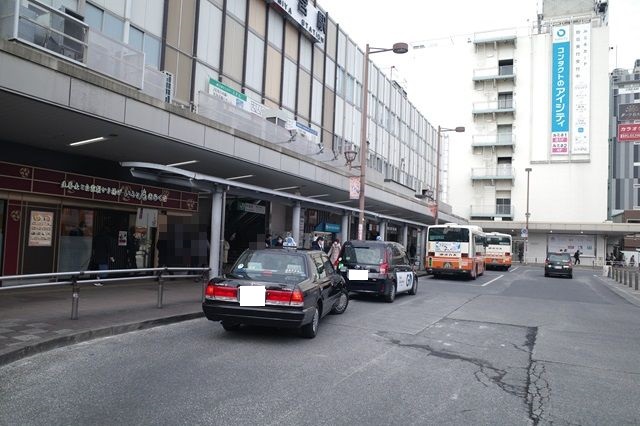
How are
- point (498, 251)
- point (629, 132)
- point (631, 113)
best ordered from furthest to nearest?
1. point (498, 251)
2. point (631, 113)
3. point (629, 132)

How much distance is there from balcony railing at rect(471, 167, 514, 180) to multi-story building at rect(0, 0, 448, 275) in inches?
1635

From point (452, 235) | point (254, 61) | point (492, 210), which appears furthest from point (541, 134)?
point (254, 61)

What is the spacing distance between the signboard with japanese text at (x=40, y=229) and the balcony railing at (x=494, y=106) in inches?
2364

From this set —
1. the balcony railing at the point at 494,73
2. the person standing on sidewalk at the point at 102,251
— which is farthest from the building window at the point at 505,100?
the person standing on sidewalk at the point at 102,251

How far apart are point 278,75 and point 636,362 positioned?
752 inches

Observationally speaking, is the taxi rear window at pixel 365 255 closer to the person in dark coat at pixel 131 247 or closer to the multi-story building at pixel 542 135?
the person in dark coat at pixel 131 247

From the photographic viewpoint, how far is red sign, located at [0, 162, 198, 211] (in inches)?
477

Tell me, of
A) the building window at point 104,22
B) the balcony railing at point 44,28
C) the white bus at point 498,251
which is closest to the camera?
the balcony railing at point 44,28

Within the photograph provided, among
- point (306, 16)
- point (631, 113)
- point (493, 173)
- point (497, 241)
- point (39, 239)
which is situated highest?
point (306, 16)

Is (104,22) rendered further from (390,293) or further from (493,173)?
(493,173)

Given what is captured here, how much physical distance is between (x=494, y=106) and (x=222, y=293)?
63645mm

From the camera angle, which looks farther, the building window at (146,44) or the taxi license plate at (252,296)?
the building window at (146,44)

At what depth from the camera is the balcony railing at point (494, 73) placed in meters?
64.2

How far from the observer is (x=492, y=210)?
6419 cm
